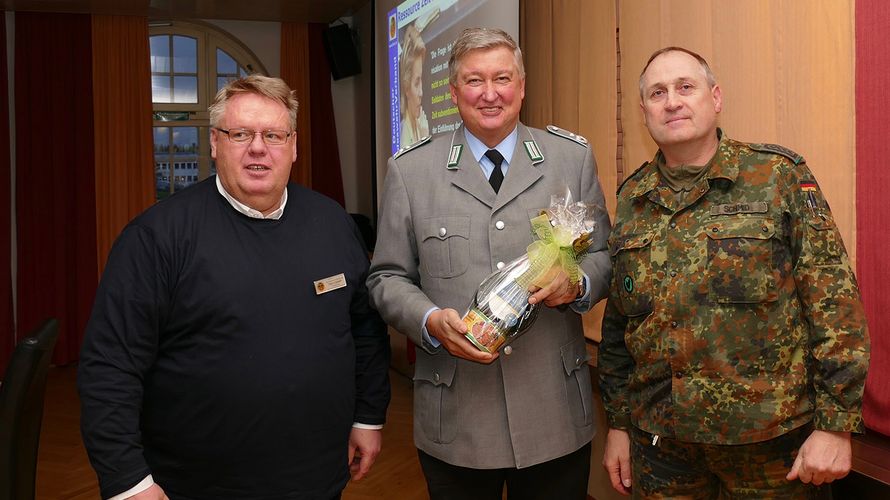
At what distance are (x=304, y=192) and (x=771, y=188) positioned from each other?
1.11 metres

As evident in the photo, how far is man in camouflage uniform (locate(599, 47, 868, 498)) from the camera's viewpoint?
1515mm

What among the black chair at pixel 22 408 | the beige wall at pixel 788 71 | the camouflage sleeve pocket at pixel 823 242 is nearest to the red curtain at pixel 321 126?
the beige wall at pixel 788 71

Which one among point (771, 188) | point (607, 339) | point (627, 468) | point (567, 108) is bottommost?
point (627, 468)

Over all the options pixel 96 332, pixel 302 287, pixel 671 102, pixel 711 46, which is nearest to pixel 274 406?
pixel 302 287

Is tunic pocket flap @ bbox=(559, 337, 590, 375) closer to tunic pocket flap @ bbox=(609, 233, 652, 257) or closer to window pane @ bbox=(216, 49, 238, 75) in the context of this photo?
tunic pocket flap @ bbox=(609, 233, 652, 257)

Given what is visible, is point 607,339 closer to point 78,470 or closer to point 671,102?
point 671,102

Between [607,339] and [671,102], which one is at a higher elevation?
[671,102]

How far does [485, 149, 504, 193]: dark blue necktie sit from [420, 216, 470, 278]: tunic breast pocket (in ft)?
0.39

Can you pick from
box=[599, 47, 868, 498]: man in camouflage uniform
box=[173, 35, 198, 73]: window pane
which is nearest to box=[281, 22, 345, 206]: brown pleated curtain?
box=[173, 35, 198, 73]: window pane

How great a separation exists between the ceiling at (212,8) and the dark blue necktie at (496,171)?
5569 millimetres

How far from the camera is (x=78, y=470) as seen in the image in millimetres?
4238

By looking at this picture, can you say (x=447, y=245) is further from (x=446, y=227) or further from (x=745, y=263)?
(x=745, y=263)

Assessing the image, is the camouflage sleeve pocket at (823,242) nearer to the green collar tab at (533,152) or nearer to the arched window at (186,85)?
the green collar tab at (533,152)

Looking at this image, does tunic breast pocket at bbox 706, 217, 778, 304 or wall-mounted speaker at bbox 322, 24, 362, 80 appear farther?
wall-mounted speaker at bbox 322, 24, 362, 80
